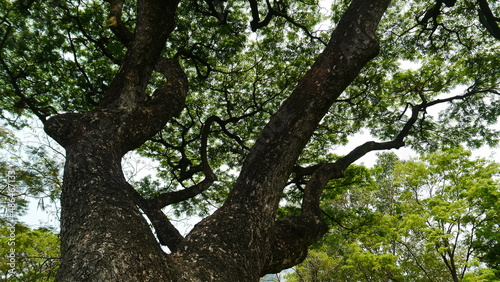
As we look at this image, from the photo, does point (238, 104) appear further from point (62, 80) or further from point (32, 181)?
point (32, 181)

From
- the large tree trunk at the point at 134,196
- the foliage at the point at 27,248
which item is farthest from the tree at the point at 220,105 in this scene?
the foliage at the point at 27,248

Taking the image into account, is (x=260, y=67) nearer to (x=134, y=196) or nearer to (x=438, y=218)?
(x=134, y=196)

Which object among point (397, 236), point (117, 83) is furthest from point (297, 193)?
point (117, 83)

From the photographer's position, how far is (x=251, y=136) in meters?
7.45

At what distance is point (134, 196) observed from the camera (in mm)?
2107

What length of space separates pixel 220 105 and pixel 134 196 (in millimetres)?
5270

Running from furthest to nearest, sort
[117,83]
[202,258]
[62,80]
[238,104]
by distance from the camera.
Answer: [238,104]
[62,80]
[117,83]
[202,258]

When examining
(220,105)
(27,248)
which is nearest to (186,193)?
(220,105)

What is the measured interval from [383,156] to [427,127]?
41.7ft

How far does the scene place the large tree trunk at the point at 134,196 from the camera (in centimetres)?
138

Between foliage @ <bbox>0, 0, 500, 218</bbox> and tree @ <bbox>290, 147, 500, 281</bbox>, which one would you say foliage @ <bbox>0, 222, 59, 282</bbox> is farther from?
tree @ <bbox>290, 147, 500, 281</bbox>

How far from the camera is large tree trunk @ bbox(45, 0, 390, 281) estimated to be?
1.38 meters

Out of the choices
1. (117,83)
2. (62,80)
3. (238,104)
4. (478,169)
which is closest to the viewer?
(117,83)

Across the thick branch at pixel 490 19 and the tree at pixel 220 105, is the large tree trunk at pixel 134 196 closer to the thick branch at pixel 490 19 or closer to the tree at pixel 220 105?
the tree at pixel 220 105
